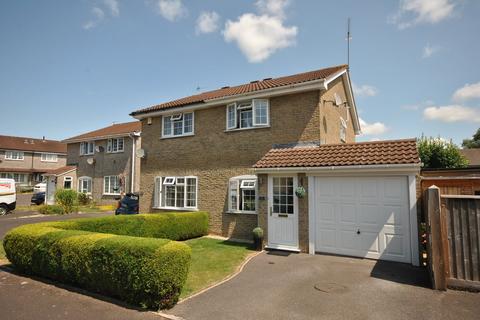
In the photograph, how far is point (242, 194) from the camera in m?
12.9

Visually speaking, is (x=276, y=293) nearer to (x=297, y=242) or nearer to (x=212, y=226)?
(x=297, y=242)

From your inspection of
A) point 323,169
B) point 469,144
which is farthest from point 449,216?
point 469,144

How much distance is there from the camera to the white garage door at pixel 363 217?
891cm

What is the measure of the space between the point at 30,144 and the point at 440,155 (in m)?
57.1

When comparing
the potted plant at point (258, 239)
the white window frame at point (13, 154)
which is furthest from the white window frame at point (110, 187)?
the white window frame at point (13, 154)

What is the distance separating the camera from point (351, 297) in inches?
248

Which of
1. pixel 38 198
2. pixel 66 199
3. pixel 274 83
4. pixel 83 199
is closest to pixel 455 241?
→ pixel 274 83

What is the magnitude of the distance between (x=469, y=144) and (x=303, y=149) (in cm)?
6820

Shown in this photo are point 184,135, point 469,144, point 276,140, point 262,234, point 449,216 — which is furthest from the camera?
point 469,144

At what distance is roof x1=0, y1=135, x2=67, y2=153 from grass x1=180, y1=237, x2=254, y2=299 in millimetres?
46558

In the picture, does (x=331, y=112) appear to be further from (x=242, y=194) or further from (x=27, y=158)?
(x=27, y=158)

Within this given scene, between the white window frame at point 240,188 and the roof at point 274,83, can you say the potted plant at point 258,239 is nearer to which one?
the white window frame at point 240,188

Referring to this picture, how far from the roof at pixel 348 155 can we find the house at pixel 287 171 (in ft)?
0.11

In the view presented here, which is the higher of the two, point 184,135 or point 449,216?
point 184,135
